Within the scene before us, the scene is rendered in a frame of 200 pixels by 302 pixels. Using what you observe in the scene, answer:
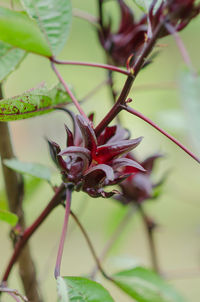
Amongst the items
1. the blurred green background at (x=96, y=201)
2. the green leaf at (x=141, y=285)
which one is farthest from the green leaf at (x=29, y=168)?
the blurred green background at (x=96, y=201)

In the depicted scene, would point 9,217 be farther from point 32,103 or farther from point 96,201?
point 96,201

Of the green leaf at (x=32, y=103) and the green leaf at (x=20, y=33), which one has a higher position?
the green leaf at (x=20, y=33)

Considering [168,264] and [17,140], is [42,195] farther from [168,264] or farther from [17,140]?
[168,264]

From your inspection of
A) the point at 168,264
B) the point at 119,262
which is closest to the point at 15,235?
the point at 119,262

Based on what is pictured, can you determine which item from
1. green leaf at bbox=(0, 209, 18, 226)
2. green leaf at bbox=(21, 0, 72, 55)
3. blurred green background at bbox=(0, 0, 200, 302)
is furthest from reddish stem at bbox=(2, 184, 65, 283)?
blurred green background at bbox=(0, 0, 200, 302)

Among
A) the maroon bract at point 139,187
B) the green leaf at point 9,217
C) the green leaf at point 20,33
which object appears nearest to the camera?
the green leaf at point 20,33

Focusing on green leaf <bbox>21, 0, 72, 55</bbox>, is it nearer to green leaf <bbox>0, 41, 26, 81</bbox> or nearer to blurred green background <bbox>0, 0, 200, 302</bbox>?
green leaf <bbox>0, 41, 26, 81</bbox>

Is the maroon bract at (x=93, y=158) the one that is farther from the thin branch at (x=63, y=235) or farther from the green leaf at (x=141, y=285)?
the green leaf at (x=141, y=285)
